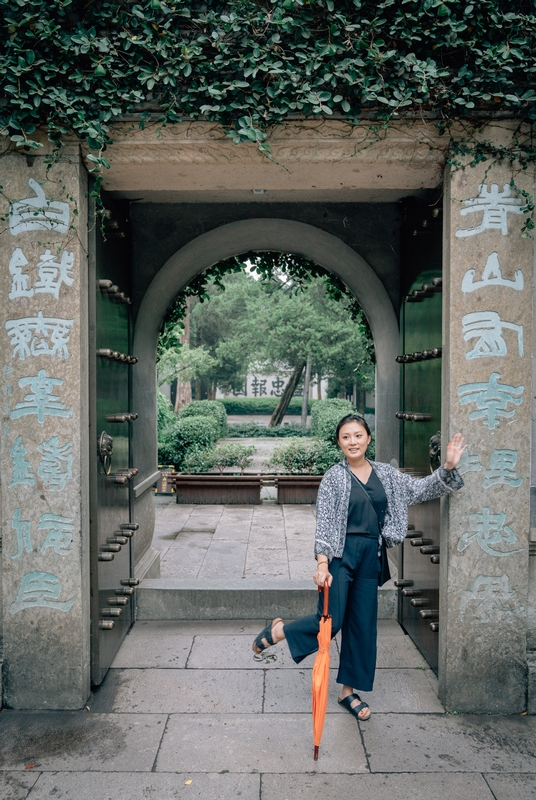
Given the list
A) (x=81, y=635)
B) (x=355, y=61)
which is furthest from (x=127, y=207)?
(x=81, y=635)

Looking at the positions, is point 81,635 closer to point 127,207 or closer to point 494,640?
point 494,640

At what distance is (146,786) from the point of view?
2.69 meters

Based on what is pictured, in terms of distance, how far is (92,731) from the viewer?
3137 millimetres

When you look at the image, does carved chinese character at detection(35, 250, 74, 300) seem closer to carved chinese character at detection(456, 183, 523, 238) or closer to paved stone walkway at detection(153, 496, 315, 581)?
carved chinese character at detection(456, 183, 523, 238)

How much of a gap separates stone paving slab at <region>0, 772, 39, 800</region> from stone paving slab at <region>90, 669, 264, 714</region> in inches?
24.0

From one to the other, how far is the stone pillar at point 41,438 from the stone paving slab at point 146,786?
65 centimetres

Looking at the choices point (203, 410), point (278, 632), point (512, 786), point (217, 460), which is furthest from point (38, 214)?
point (203, 410)

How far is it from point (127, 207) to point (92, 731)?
3711 millimetres

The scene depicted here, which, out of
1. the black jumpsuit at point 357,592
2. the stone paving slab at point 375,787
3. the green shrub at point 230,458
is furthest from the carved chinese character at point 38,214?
the green shrub at point 230,458

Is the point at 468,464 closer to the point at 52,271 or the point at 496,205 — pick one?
the point at 496,205

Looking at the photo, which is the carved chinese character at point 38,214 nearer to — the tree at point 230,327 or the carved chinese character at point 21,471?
the carved chinese character at point 21,471

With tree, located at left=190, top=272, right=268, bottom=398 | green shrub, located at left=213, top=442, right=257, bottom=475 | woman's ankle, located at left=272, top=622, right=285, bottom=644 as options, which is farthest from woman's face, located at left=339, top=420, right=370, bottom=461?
tree, located at left=190, top=272, right=268, bottom=398

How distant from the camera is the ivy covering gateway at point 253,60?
299cm

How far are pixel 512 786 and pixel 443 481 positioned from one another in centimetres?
145
